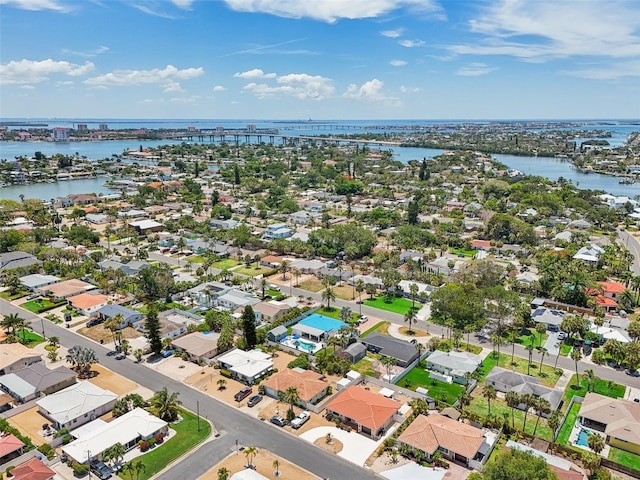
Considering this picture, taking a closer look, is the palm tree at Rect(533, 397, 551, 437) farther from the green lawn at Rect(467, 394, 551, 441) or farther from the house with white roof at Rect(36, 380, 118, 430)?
the house with white roof at Rect(36, 380, 118, 430)

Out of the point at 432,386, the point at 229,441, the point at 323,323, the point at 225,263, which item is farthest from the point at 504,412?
the point at 225,263

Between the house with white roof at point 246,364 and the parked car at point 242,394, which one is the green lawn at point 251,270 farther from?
the parked car at point 242,394

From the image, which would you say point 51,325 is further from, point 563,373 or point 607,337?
point 607,337

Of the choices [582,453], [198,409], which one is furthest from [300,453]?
[582,453]

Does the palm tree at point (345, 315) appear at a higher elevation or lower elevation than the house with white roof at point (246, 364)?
higher

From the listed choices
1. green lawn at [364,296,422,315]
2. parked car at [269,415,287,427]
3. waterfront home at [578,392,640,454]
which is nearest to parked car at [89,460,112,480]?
parked car at [269,415,287,427]

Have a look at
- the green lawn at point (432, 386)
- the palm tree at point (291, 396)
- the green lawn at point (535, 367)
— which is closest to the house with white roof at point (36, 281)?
the palm tree at point (291, 396)
